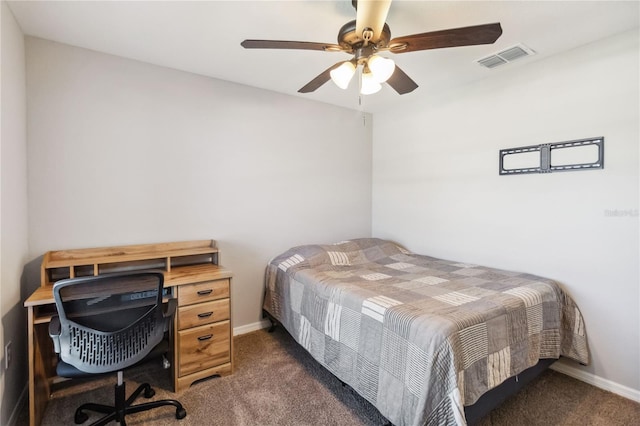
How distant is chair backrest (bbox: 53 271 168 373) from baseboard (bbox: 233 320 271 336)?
1356 mm

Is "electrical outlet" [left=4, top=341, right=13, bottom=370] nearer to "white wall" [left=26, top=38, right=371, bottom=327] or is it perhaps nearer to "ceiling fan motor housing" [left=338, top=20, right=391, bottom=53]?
"white wall" [left=26, top=38, right=371, bottom=327]

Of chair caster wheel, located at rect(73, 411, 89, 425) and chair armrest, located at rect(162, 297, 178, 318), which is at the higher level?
chair armrest, located at rect(162, 297, 178, 318)

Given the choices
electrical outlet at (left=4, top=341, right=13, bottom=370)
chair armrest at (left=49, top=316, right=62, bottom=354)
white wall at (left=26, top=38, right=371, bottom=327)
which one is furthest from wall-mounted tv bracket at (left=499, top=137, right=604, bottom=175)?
electrical outlet at (left=4, top=341, right=13, bottom=370)

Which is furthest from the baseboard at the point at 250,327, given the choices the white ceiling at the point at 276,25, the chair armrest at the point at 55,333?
the white ceiling at the point at 276,25

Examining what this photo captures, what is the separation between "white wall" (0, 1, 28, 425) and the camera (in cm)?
164

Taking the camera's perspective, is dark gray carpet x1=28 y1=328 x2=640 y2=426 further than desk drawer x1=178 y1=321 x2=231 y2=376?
No

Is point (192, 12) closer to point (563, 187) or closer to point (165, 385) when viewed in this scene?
point (165, 385)

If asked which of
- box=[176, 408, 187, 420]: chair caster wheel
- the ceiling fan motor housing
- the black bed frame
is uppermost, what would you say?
the ceiling fan motor housing

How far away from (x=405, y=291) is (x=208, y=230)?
5.80 feet

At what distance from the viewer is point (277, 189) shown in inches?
124

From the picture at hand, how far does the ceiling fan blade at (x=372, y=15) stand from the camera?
1.32 meters

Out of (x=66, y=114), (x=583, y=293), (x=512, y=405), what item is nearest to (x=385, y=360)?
(x=512, y=405)

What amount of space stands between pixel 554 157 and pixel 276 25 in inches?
88.2

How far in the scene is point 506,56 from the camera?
7.68ft
